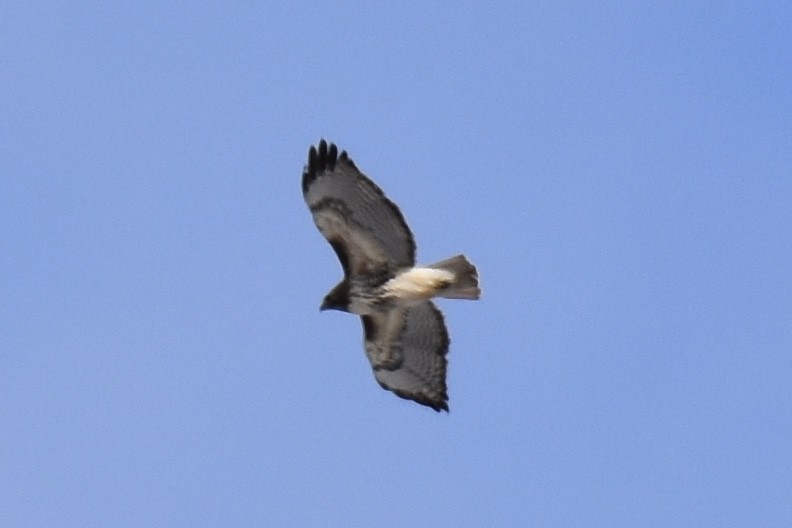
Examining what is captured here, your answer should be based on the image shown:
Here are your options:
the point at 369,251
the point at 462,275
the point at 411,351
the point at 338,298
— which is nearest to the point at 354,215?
the point at 369,251

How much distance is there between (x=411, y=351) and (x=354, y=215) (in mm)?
1939

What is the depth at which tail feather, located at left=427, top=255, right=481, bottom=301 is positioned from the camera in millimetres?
17438

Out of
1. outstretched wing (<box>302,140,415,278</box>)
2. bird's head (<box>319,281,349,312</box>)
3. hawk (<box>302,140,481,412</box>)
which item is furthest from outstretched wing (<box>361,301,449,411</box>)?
outstretched wing (<box>302,140,415,278</box>)

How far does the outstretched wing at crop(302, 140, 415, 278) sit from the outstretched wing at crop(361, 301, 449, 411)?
919 millimetres

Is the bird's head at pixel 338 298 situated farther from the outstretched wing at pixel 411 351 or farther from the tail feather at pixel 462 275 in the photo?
the tail feather at pixel 462 275

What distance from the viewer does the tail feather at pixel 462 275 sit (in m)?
17.4

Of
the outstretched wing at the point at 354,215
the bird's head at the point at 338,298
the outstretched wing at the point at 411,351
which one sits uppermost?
the outstretched wing at the point at 354,215

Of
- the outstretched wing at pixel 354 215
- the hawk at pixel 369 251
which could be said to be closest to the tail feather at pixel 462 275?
the hawk at pixel 369 251

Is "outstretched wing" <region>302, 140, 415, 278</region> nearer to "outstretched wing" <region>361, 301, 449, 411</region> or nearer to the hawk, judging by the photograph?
the hawk

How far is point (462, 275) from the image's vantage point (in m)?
17.5

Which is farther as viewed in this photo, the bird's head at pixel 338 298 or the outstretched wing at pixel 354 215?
the bird's head at pixel 338 298

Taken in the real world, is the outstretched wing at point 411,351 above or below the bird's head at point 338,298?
below

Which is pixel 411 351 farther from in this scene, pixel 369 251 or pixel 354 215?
pixel 354 215

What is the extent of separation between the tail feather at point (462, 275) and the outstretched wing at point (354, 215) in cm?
37
